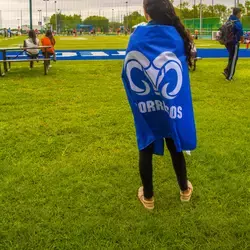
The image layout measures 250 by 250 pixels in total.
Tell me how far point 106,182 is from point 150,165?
68 centimetres

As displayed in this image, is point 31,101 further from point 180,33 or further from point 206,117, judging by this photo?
point 180,33

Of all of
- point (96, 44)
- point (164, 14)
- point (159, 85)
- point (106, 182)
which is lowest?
point (106, 182)

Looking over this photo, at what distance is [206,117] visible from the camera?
579cm

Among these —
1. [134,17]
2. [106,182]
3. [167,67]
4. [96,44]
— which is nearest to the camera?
[167,67]

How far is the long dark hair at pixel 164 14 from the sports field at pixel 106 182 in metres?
1.33

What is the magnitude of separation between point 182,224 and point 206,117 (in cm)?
311

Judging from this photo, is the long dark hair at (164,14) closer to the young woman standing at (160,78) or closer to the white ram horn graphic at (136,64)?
the young woman standing at (160,78)

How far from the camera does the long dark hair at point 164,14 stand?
2.72m

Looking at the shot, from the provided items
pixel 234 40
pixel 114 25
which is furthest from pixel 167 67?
pixel 114 25

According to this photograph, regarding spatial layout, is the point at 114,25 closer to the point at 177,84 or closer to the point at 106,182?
the point at 106,182

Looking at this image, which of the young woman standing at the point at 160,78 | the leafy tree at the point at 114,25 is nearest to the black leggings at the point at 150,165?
the young woman standing at the point at 160,78

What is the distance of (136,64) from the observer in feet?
8.98

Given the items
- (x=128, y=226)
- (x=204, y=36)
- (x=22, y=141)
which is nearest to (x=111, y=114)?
(x=22, y=141)

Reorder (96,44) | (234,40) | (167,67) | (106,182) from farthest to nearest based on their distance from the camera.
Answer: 1. (96,44)
2. (234,40)
3. (106,182)
4. (167,67)
